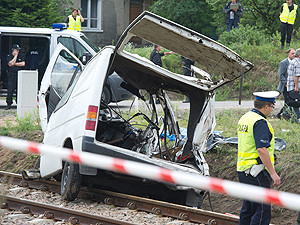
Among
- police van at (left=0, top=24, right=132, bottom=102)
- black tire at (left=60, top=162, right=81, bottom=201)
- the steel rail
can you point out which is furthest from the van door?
police van at (left=0, top=24, right=132, bottom=102)

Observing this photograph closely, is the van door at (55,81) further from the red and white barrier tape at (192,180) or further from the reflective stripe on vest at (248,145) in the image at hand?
the red and white barrier tape at (192,180)

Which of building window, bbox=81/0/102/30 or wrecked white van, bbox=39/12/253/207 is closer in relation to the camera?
wrecked white van, bbox=39/12/253/207

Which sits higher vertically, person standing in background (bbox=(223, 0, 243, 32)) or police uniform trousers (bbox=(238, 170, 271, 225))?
person standing in background (bbox=(223, 0, 243, 32))

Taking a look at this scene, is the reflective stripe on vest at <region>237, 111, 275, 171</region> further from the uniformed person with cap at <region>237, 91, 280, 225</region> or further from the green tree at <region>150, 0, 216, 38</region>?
the green tree at <region>150, 0, 216, 38</region>

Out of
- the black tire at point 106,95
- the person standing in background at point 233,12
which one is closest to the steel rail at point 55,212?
the black tire at point 106,95

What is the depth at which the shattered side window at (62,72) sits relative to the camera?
31.2 ft

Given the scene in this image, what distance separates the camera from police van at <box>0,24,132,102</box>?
52.3ft

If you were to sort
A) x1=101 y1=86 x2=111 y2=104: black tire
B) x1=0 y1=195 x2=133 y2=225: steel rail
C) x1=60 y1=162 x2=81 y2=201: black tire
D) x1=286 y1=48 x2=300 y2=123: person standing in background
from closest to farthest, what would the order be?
x1=0 y1=195 x2=133 y2=225: steel rail → x1=60 y1=162 x2=81 y2=201: black tire → x1=101 y1=86 x2=111 y2=104: black tire → x1=286 y1=48 x2=300 y2=123: person standing in background

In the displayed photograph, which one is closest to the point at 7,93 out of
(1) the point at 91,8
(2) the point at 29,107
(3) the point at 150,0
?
(2) the point at 29,107

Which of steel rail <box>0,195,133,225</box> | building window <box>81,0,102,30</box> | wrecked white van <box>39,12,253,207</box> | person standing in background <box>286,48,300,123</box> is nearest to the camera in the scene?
steel rail <box>0,195,133,225</box>

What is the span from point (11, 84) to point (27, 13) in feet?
30.9

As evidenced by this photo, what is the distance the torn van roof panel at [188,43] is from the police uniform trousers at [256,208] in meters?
1.79

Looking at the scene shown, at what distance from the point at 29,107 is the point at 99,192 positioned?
6.42 meters

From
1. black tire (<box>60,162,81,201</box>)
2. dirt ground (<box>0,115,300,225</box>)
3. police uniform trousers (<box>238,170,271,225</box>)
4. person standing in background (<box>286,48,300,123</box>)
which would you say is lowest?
dirt ground (<box>0,115,300,225</box>)
